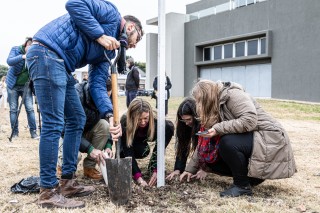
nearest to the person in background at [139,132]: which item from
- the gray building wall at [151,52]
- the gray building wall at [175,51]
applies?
the gray building wall at [175,51]

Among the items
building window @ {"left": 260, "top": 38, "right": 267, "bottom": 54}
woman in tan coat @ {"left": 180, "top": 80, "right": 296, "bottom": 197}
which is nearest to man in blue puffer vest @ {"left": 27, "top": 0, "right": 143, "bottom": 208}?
woman in tan coat @ {"left": 180, "top": 80, "right": 296, "bottom": 197}

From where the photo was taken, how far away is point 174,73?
90.9ft

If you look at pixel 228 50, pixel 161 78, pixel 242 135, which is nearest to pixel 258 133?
pixel 242 135

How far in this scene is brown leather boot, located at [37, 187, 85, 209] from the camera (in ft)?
8.41

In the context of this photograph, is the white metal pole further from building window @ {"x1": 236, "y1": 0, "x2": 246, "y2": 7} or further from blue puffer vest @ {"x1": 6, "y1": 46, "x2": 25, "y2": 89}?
building window @ {"x1": 236, "y1": 0, "x2": 246, "y2": 7}

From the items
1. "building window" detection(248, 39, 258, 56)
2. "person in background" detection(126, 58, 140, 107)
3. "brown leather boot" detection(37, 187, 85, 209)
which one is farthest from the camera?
"building window" detection(248, 39, 258, 56)

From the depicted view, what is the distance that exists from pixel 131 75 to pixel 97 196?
6.23 m

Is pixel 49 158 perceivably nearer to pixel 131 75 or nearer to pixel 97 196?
pixel 97 196

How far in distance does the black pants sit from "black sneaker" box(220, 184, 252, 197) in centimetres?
3

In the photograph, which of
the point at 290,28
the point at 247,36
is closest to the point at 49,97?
the point at 290,28

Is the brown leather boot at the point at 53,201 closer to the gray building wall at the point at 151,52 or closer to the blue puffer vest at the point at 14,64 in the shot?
the blue puffer vest at the point at 14,64

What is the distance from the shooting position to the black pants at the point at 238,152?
9.70 feet

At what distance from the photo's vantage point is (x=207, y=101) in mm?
3010

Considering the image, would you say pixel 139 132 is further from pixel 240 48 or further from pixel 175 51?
pixel 175 51
